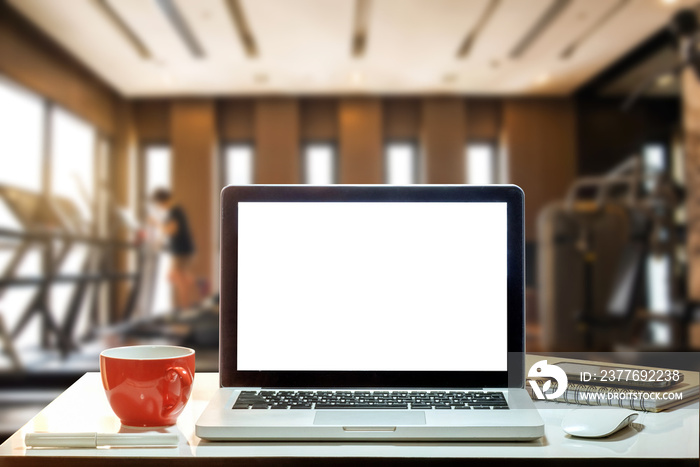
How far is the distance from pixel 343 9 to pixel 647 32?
188 cm

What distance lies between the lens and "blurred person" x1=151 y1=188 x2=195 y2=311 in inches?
157

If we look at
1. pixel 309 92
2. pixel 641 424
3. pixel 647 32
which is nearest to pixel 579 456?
pixel 641 424

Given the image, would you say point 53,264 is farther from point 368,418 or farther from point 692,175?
point 692,175

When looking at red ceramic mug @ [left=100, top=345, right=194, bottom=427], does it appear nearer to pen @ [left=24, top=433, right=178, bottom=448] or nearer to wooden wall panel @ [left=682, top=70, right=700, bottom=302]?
pen @ [left=24, top=433, right=178, bottom=448]

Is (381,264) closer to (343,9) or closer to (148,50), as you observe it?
(343,9)

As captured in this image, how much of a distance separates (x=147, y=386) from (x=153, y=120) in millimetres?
4803

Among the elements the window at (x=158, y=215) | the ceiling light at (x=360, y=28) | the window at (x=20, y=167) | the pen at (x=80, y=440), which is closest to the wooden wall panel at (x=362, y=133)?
the ceiling light at (x=360, y=28)

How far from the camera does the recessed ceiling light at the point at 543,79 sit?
4.31 metres

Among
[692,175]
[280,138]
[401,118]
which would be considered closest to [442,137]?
[401,118]

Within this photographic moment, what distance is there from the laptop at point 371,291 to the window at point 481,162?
4.43 meters

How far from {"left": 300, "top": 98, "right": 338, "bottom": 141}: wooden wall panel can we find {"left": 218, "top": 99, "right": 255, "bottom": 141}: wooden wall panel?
16.9 inches

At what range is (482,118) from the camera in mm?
4801

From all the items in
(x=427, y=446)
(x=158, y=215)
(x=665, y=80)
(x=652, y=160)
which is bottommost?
(x=427, y=446)

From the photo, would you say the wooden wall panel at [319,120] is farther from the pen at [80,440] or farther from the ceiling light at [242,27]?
the pen at [80,440]
